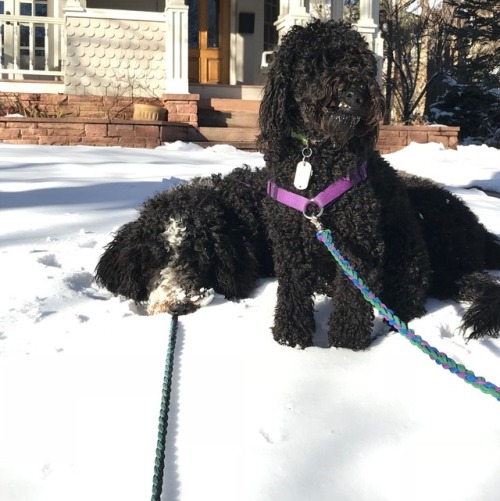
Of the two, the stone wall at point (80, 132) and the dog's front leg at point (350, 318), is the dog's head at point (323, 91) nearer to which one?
the dog's front leg at point (350, 318)

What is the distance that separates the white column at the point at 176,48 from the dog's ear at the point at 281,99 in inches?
349

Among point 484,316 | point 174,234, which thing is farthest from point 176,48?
point 484,316

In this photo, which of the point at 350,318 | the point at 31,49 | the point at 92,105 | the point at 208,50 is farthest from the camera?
the point at 208,50

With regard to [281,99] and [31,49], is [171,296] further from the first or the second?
[31,49]

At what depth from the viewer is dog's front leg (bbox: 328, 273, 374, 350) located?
2.72 m

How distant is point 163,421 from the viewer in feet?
6.75

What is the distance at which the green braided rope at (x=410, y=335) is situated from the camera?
1893mm

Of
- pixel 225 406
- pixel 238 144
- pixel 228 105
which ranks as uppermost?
pixel 228 105

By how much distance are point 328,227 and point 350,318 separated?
1.44 feet

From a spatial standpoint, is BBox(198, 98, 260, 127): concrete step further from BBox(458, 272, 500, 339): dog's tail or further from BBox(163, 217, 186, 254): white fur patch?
BBox(458, 272, 500, 339): dog's tail

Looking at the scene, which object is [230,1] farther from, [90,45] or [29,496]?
[29,496]

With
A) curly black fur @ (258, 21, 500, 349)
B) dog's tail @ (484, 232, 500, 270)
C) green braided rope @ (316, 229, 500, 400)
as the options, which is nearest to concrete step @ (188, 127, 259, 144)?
dog's tail @ (484, 232, 500, 270)

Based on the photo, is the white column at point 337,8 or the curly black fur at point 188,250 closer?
the curly black fur at point 188,250

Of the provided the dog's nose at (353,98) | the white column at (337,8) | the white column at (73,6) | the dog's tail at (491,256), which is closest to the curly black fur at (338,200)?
the dog's nose at (353,98)
